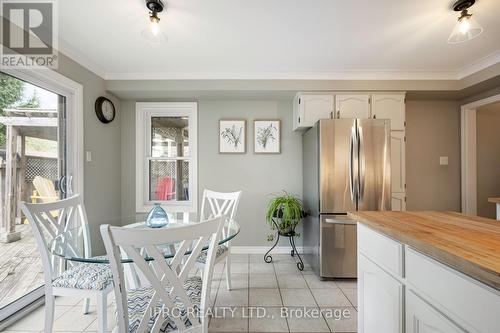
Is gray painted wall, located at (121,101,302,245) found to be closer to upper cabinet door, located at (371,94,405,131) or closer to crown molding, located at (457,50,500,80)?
upper cabinet door, located at (371,94,405,131)

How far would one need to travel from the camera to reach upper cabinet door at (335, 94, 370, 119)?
2.82 m

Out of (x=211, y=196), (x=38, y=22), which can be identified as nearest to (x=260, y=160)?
(x=211, y=196)

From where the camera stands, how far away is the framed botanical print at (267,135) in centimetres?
327

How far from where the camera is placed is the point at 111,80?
113 inches

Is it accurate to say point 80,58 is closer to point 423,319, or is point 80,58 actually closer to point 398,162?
point 423,319

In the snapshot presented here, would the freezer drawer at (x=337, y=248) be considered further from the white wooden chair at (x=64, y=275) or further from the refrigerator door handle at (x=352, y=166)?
the white wooden chair at (x=64, y=275)

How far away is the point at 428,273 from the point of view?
0.86 m

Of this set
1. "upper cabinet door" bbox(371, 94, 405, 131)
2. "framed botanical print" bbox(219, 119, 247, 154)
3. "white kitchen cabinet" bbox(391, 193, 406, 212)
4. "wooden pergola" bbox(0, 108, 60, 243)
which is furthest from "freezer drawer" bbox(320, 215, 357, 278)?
"wooden pergola" bbox(0, 108, 60, 243)

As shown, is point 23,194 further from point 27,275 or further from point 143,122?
point 143,122

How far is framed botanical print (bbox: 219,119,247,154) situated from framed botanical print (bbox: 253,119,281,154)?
7.2 inches

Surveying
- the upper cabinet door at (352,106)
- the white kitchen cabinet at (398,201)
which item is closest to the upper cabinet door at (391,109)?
the upper cabinet door at (352,106)

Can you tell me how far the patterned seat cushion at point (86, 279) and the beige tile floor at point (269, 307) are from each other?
508mm

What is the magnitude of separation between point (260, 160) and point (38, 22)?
2561mm

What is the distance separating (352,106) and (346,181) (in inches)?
39.3
